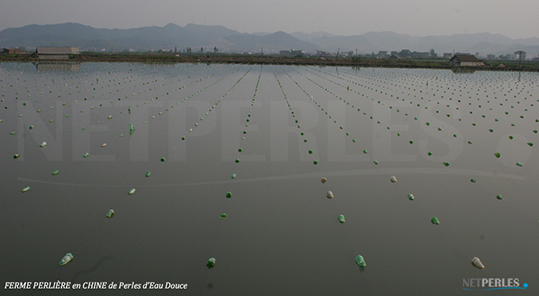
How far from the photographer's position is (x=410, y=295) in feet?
12.4

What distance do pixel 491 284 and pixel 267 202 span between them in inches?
133

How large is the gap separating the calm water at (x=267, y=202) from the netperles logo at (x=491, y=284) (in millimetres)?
83

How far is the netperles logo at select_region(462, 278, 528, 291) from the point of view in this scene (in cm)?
394

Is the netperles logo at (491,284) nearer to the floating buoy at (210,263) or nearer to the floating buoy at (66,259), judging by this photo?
the floating buoy at (210,263)

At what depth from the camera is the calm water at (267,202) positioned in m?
4.09

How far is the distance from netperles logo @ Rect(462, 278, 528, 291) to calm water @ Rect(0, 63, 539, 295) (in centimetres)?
8

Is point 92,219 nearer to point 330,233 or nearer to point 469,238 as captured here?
point 330,233

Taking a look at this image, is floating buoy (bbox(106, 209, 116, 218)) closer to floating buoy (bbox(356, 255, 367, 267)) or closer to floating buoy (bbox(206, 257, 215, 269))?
floating buoy (bbox(206, 257, 215, 269))

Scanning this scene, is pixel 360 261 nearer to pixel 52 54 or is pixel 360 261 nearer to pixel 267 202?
pixel 267 202

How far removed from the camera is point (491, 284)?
401cm

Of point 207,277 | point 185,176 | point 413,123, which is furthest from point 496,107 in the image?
point 207,277

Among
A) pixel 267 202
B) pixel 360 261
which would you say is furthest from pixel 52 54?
pixel 360 261

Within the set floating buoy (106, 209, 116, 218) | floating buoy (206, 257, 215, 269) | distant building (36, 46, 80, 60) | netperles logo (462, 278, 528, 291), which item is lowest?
netperles logo (462, 278, 528, 291)

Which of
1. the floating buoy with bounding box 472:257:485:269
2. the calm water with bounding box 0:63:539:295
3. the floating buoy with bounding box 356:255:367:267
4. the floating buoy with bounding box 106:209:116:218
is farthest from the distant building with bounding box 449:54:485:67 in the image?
the floating buoy with bounding box 106:209:116:218
